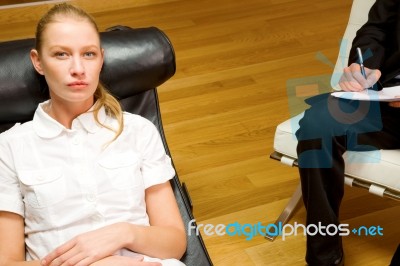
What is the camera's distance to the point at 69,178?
1416mm

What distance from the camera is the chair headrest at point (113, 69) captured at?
1.55 meters

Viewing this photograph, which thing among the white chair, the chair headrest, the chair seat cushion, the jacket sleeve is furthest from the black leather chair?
the jacket sleeve

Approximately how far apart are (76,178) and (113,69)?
379 mm

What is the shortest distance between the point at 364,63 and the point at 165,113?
4.00 feet

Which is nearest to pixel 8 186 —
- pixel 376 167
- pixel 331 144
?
pixel 331 144

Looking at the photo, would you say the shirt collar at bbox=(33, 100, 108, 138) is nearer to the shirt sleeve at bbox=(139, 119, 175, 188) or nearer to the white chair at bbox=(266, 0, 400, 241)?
the shirt sleeve at bbox=(139, 119, 175, 188)

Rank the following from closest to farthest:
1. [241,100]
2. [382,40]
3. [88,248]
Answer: [88,248] < [382,40] < [241,100]

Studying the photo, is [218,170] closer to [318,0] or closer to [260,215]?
[260,215]

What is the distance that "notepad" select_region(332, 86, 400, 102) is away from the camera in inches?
68.4

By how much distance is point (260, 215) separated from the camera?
7.48 feet

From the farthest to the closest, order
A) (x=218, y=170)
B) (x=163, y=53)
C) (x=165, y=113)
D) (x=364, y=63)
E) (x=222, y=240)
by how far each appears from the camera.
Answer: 1. (x=165, y=113)
2. (x=218, y=170)
3. (x=222, y=240)
4. (x=364, y=63)
5. (x=163, y=53)

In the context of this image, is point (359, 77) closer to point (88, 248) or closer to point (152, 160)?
point (152, 160)

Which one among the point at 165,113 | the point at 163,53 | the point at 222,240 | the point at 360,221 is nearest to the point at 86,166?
the point at 163,53

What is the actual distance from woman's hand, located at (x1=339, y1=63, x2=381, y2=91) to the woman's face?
0.88 metres
